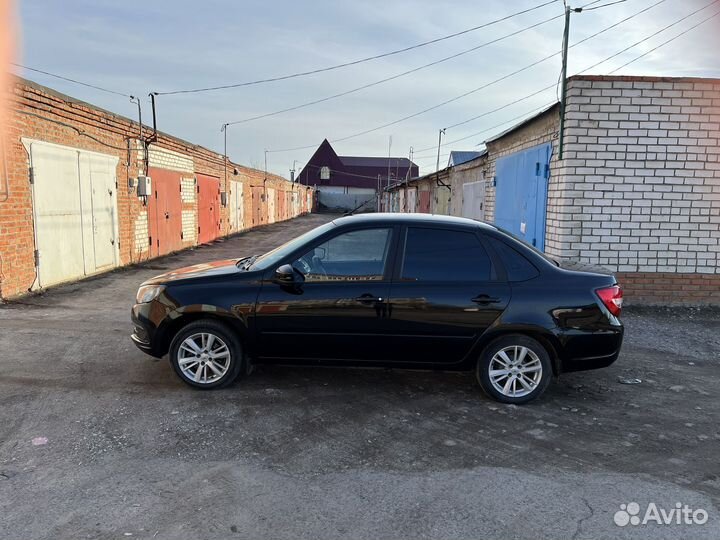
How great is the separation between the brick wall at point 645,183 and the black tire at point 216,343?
226 inches

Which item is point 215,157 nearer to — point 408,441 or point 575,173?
point 575,173

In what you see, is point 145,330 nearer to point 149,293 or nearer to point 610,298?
point 149,293

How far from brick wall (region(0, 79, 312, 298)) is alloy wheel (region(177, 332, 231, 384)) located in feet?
17.1

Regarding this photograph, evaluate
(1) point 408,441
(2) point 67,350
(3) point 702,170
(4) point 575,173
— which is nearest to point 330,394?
(1) point 408,441

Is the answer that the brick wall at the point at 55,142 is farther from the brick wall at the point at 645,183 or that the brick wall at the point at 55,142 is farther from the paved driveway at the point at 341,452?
the brick wall at the point at 645,183

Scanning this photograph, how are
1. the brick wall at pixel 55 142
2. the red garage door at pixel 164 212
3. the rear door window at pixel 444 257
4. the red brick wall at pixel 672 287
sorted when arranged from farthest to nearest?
the red garage door at pixel 164 212 → the red brick wall at pixel 672 287 → the brick wall at pixel 55 142 → the rear door window at pixel 444 257

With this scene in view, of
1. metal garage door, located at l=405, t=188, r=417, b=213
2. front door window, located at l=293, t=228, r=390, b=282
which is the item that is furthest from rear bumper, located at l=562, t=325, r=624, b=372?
metal garage door, located at l=405, t=188, r=417, b=213

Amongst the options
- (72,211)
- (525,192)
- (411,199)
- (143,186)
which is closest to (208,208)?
(143,186)

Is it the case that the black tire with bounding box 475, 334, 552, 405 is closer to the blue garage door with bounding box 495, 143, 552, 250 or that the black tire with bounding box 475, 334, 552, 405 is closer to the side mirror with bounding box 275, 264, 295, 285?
the side mirror with bounding box 275, 264, 295, 285

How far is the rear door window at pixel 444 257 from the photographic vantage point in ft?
15.0

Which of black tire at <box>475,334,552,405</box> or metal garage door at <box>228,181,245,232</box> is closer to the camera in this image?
black tire at <box>475,334,552,405</box>

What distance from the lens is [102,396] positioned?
461 cm

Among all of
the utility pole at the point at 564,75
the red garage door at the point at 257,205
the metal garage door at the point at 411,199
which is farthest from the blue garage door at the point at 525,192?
the red garage door at the point at 257,205

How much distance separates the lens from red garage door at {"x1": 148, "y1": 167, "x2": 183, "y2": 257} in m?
14.6
